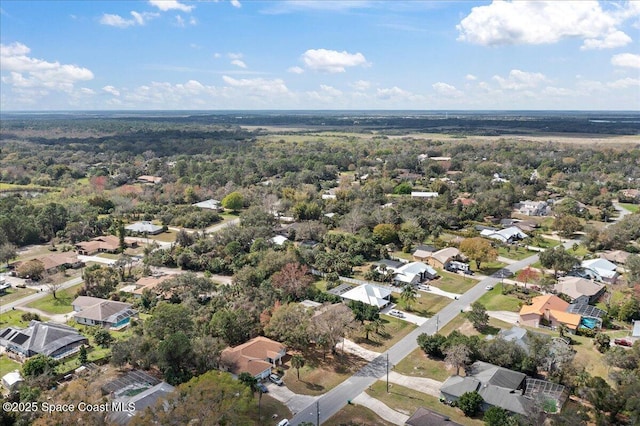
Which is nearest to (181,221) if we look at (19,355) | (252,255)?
(252,255)

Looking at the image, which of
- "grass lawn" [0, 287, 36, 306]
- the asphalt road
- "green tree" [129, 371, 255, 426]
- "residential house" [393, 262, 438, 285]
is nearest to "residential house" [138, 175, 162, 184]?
"grass lawn" [0, 287, 36, 306]

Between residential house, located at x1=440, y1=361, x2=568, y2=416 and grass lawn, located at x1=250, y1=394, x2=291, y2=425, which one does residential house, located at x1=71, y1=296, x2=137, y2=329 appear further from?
residential house, located at x1=440, y1=361, x2=568, y2=416

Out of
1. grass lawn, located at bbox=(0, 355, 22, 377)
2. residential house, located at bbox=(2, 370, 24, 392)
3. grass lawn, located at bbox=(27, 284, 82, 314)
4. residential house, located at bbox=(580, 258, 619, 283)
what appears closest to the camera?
residential house, located at bbox=(2, 370, 24, 392)

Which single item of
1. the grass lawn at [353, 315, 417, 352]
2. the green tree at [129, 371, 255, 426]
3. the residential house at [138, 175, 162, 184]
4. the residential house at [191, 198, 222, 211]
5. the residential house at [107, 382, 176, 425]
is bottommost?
the grass lawn at [353, 315, 417, 352]

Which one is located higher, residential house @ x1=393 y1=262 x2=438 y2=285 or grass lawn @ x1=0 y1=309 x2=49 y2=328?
residential house @ x1=393 y1=262 x2=438 y2=285

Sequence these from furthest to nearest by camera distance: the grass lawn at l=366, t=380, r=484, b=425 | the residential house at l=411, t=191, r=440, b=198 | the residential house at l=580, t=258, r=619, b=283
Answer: the residential house at l=411, t=191, r=440, b=198
the residential house at l=580, t=258, r=619, b=283
the grass lawn at l=366, t=380, r=484, b=425

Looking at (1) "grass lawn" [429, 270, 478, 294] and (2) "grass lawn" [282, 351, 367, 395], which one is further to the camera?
(1) "grass lawn" [429, 270, 478, 294]

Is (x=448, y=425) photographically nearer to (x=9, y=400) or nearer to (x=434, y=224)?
(x=9, y=400)

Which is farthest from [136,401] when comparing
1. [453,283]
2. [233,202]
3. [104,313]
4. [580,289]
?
[233,202]
